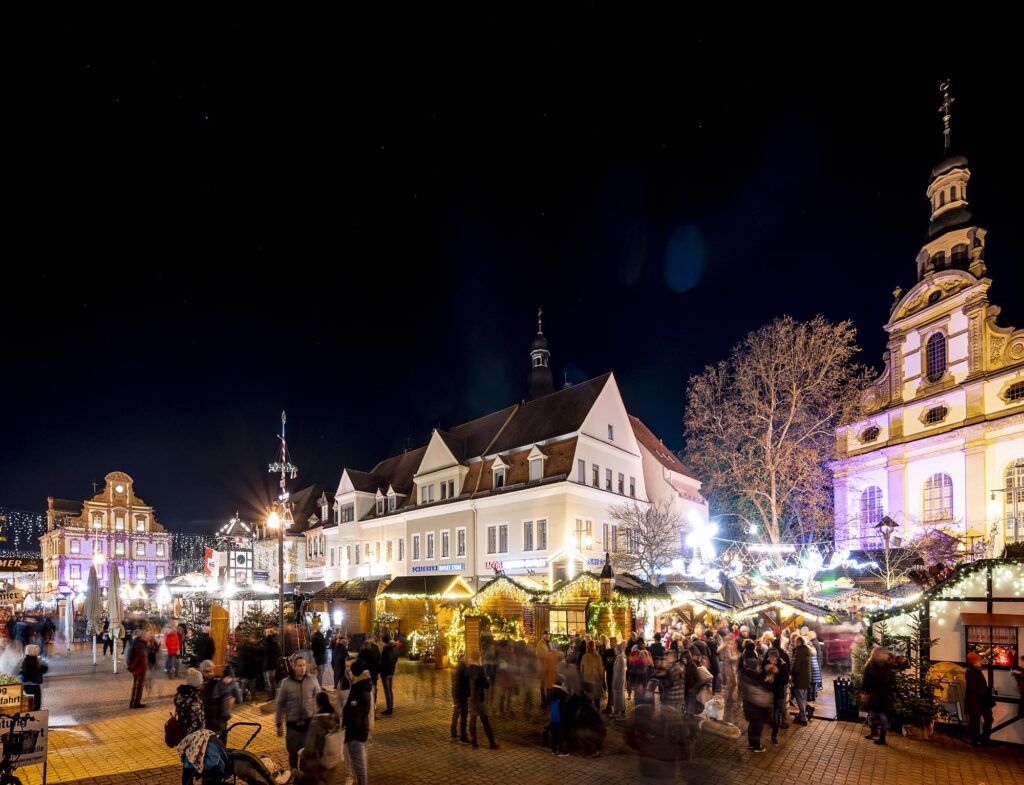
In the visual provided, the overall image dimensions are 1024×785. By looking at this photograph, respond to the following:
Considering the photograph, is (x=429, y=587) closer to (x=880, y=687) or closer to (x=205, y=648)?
(x=205, y=648)

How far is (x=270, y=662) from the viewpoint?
55.2 ft

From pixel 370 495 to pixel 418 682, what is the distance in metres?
26.2

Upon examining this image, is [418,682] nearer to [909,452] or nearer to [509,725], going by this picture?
[509,725]

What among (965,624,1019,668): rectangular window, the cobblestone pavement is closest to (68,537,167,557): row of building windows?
the cobblestone pavement

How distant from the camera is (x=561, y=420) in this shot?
34.6 m

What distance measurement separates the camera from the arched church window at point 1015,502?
28234mm

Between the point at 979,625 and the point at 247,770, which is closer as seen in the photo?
the point at 247,770

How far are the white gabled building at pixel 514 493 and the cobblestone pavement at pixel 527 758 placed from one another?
17801 millimetres

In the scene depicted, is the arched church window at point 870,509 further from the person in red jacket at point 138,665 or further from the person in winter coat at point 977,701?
the person in red jacket at point 138,665

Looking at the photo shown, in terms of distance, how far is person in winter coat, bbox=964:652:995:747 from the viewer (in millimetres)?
11445

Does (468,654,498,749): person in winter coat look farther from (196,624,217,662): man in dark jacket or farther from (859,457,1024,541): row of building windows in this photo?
(859,457,1024,541): row of building windows

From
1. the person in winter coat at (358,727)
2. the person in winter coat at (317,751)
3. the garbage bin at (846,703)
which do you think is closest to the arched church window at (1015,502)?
the garbage bin at (846,703)

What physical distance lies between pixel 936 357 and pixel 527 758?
32545mm

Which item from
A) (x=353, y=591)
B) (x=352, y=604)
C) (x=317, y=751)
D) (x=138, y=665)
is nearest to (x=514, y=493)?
(x=353, y=591)
